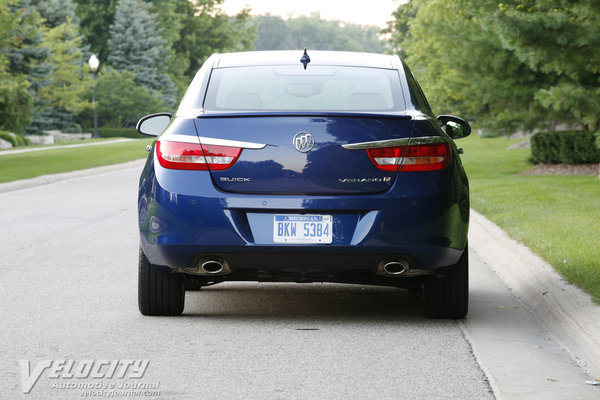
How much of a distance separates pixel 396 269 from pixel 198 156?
1357 millimetres

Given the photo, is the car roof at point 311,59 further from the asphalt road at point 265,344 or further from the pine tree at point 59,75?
the pine tree at point 59,75

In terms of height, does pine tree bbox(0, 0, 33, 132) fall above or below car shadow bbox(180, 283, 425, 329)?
below

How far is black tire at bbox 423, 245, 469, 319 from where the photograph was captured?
6691 millimetres

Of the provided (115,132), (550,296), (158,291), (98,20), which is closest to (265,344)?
(158,291)

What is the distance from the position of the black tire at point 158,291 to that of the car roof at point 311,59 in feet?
4.71

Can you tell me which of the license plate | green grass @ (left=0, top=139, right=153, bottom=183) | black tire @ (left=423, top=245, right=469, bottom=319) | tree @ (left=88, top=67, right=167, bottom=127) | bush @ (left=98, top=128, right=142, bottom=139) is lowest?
bush @ (left=98, top=128, right=142, bottom=139)

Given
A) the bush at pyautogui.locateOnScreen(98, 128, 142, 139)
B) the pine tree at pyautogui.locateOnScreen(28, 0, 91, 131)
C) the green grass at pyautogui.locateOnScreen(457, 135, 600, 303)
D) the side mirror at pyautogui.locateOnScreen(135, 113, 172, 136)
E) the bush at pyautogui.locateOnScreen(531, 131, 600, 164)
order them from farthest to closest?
the bush at pyautogui.locateOnScreen(98, 128, 142, 139) < the pine tree at pyautogui.locateOnScreen(28, 0, 91, 131) < the bush at pyautogui.locateOnScreen(531, 131, 600, 164) < the green grass at pyautogui.locateOnScreen(457, 135, 600, 303) < the side mirror at pyautogui.locateOnScreen(135, 113, 172, 136)

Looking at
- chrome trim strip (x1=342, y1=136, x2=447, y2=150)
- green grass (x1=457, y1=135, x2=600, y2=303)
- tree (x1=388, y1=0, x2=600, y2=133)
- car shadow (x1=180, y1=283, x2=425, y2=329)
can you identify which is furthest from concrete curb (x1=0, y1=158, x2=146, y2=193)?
chrome trim strip (x1=342, y1=136, x2=447, y2=150)

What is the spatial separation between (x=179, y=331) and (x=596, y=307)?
2574 millimetres

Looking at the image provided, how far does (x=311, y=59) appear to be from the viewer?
717 cm

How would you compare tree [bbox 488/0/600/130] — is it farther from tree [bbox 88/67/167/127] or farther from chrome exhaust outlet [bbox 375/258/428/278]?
tree [bbox 88/67/167/127]

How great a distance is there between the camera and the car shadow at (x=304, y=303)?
696 centimetres

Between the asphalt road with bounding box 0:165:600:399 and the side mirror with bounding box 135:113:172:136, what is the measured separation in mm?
1225

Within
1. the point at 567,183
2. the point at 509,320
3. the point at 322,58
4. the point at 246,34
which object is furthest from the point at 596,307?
the point at 246,34
